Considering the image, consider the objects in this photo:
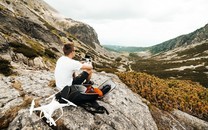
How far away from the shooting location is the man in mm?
9469

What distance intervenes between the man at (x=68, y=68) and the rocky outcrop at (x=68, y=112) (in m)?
1.19

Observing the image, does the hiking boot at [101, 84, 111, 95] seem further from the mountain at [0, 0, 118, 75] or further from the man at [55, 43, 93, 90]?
the mountain at [0, 0, 118, 75]

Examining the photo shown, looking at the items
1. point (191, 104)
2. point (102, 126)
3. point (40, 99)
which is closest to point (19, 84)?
point (40, 99)

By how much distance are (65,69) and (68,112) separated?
1769mm

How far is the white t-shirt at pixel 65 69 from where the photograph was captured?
9438mm

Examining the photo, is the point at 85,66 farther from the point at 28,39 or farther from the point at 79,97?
the point at 28,39

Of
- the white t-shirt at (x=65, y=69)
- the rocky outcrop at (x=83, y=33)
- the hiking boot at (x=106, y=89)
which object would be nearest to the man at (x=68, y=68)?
the white t-shirt at (x=65, y=69)

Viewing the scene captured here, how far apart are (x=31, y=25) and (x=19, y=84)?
69426 mm

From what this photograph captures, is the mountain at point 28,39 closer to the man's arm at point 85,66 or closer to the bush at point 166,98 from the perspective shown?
the bush at point 166,98

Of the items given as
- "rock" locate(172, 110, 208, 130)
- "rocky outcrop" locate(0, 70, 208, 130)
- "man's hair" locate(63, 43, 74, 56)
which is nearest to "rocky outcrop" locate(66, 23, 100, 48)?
"rocky outcrop" locate(0, 70, 208, 130)

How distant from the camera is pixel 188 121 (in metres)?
14.6

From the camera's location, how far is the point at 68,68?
9562mm

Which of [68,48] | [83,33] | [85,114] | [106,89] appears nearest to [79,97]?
[85,114]

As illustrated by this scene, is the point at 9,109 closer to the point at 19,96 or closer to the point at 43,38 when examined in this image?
the point at 19,96
